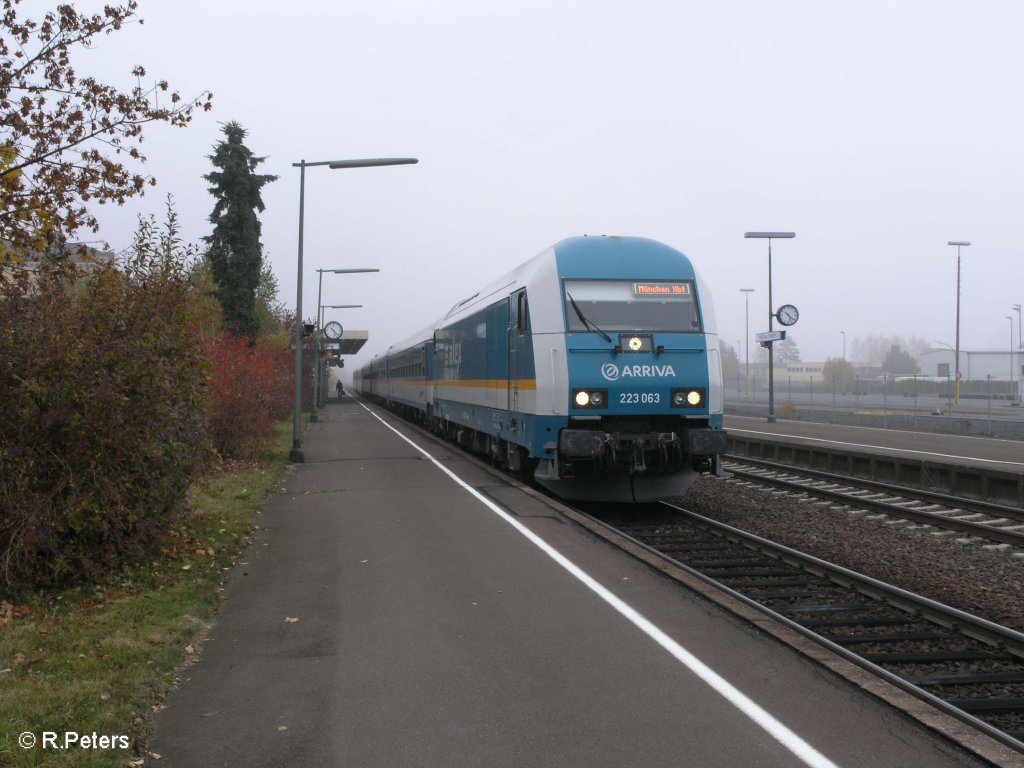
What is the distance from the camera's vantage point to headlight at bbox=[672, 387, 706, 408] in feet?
38.7

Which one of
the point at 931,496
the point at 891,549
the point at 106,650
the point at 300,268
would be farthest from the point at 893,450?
the point at 106,650

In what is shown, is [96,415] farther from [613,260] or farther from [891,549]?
[891,549]

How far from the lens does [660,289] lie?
12320 mm

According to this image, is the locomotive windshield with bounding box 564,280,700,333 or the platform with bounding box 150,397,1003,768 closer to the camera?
the platform with bounding box 150,397,1003,768

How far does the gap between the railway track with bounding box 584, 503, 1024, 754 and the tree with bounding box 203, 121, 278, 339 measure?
31.9 meters

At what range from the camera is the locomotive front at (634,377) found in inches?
455

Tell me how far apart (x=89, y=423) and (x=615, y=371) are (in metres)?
6.52

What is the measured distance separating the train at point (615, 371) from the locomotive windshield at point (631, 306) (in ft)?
0.05

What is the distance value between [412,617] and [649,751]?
2810mm

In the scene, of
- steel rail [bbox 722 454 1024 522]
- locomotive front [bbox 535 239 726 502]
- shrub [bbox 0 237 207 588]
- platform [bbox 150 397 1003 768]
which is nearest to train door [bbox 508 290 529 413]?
locomotive front [bbox 535 239 726 502]

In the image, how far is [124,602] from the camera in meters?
7.04

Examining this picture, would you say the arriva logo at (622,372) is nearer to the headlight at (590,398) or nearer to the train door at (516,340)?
the headlight at (590,398)

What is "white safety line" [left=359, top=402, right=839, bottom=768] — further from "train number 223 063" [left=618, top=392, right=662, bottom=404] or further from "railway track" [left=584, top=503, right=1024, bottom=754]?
"train number 223 063" [left=618, top=392, right=662, bottom=404]

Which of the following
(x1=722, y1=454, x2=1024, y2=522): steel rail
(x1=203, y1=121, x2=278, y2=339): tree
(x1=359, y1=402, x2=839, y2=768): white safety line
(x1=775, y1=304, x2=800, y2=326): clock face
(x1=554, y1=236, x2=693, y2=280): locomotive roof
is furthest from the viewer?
(x1=203, y1=121, x2=278, y2=339): tree
